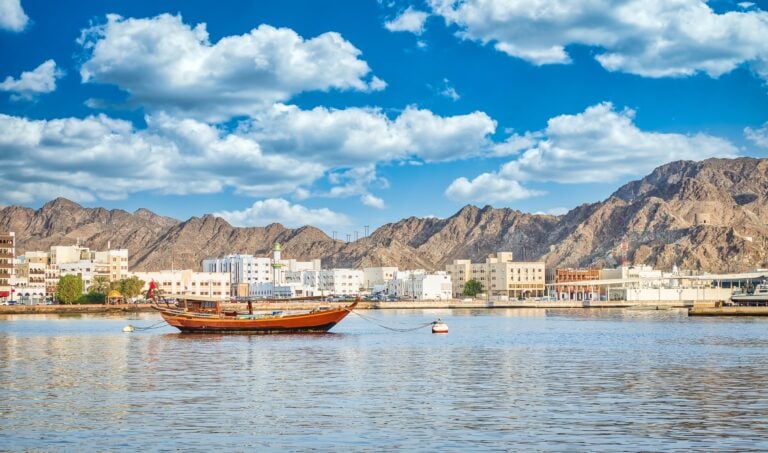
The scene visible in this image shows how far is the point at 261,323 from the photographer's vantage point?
109 metres

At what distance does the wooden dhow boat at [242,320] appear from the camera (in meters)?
109

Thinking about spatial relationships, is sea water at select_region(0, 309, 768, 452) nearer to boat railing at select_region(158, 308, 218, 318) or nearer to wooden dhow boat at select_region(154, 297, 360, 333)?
wooden dhow boat at select_region(154, 297, 360, 333)

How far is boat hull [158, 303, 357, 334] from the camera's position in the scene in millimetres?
108875

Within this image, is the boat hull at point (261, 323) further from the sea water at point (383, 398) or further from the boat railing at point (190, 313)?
the sea water at point (383, 398)

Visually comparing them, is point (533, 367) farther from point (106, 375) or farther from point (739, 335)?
point (739, 335)

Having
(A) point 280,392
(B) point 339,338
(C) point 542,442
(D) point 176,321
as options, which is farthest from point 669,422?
(D) point 176,321

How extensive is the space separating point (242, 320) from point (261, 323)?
2.15 m

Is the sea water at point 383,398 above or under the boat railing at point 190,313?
under

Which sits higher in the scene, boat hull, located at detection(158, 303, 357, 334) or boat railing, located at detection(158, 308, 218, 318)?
boat railing, located at detection(158, 308, 218, 318)

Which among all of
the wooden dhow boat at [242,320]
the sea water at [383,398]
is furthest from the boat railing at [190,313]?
the sea water at [383,398]

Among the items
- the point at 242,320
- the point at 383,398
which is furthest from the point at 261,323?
the point at 383,398

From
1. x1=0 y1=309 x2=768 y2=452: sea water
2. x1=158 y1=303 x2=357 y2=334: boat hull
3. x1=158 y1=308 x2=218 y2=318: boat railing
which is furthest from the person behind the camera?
x1=158 y1=308 x2=218 y2=318: boat railing

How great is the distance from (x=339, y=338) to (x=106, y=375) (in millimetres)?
44751

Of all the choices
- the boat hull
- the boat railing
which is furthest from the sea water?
the boat railing
